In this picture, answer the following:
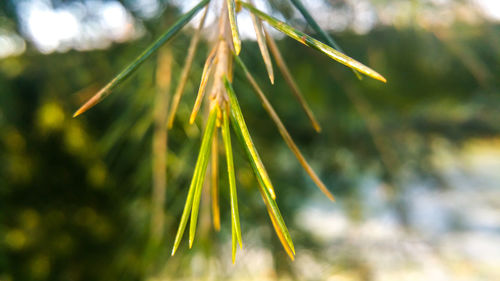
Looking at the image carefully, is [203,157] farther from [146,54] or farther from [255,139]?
[255,139]

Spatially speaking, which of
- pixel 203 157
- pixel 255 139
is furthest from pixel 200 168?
pixel 255 139

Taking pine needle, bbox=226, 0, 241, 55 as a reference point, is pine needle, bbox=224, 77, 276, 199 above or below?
below

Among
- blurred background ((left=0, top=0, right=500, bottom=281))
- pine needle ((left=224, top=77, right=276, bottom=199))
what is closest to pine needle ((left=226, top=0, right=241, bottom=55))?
pine needle ((left=224, top=77, right=276, bottom=199))

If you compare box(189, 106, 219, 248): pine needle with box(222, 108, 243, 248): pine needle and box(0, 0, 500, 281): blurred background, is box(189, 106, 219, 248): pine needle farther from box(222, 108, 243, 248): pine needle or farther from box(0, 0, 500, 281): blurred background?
box(0, 0, 500, 281): blurred background

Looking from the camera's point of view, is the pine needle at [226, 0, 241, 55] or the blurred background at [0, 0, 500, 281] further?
the blurred background at [0, 0, 500, 281]

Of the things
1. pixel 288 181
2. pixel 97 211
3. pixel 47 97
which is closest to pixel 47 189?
pixel 97 211

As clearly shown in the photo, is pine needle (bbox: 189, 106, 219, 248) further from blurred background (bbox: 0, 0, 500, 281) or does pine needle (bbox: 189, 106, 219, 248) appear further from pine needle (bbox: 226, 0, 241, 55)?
blurred background (bbox: 0, 0, 500, 281)

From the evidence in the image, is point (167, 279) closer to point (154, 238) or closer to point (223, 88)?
point (154, 238)
